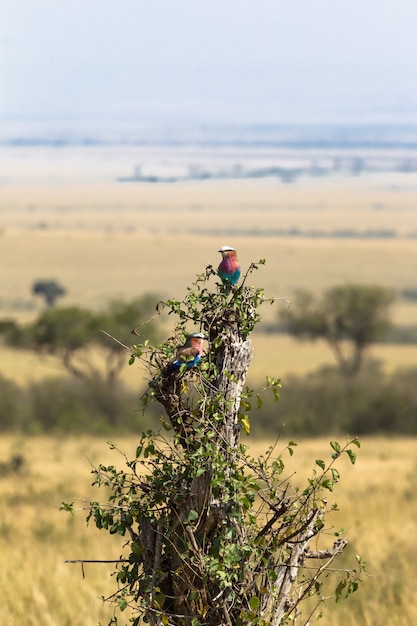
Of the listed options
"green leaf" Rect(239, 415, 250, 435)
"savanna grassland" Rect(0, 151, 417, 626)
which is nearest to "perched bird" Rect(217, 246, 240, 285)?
"green leaf" Rect(239, 415, 250, 435)

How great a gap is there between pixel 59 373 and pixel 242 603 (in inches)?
2289

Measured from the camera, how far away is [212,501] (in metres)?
4.30

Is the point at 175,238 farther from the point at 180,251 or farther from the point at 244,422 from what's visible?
the point at 244,422

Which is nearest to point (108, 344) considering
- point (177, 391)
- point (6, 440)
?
point (6, 440)

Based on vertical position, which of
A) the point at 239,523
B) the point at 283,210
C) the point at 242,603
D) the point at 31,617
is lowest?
the point at 31,617

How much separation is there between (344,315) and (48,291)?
32.8 meters

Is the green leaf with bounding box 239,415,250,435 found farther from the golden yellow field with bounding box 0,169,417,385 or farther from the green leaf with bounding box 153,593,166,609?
the golden yellow field with bounding box 0,169,417,385

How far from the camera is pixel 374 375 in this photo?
6350cm

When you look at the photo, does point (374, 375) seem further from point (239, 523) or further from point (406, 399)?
point (239, 523)

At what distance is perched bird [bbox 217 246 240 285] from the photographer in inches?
173

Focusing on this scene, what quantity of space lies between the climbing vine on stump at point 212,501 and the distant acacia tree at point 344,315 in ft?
187

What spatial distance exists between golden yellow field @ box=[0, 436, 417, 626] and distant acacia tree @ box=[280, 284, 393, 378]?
87.6ft

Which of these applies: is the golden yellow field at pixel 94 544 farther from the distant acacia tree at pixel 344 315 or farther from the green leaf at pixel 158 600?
the distant acacia tree at pixel 344 315

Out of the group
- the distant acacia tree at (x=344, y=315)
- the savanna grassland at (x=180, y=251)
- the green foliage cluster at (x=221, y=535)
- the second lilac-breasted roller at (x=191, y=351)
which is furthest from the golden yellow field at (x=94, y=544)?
the distant acacia tree at (x=344, y=315)
